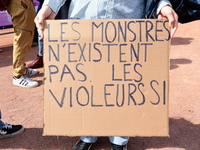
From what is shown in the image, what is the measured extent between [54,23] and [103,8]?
36 cm

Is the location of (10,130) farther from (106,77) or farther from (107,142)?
(106,77)

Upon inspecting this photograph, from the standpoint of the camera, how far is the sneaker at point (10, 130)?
263 cm

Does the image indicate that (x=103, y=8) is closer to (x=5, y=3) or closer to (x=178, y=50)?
(x=5, y=3)

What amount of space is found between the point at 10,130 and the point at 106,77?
4.03 ft

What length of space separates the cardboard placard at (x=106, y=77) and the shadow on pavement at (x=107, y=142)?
57 centimetres

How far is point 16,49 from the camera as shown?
374 cm

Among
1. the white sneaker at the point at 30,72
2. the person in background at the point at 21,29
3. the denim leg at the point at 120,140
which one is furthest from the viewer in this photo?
the white sneaker at the point at 30,72

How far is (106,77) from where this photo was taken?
1908 mm

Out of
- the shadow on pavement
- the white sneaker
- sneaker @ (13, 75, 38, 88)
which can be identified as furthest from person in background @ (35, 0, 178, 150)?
the white sneaker

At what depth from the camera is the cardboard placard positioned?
187 cm

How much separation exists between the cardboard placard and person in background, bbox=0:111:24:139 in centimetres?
82

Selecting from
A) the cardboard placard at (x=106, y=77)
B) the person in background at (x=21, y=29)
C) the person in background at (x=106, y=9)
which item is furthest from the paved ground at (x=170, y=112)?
the person in background at (x=106, y=9)

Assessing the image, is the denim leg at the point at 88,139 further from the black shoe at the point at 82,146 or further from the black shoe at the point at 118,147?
the black shoe at the point at 118,147

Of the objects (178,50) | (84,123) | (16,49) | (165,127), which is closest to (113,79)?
(84,123)
